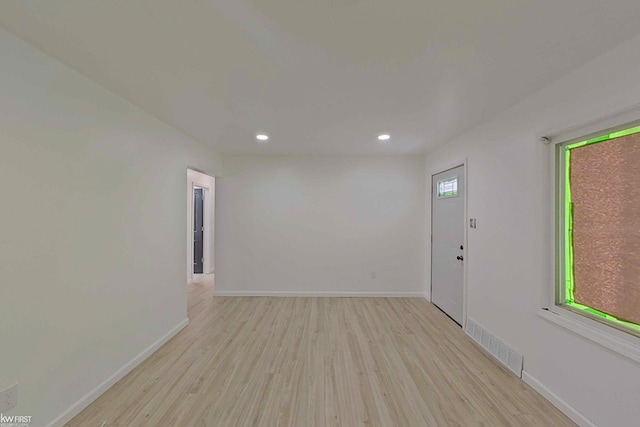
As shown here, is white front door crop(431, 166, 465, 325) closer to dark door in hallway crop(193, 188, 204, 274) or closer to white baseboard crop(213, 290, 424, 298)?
white baseboard crop(213, 290, 424, 298)

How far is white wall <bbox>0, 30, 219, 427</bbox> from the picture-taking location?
1.69 meters

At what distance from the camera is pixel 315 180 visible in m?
5.10

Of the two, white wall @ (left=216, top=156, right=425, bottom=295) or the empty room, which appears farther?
white wall @ (left=216, top=156, right=425, bottom=295)

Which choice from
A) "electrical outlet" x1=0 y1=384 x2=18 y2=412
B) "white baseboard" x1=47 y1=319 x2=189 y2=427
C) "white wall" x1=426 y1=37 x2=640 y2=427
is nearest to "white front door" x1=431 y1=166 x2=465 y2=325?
"white wall" x1=426 y1=37 x2=640 y2=427

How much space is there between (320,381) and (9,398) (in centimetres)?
202

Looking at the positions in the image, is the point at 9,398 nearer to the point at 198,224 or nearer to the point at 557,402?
the point at 557,402

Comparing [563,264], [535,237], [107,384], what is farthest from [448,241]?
[107,384]

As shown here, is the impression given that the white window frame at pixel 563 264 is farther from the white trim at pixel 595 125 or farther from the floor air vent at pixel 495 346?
the floor air vent at pixel 495 346

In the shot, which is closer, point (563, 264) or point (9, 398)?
point (9, 398)

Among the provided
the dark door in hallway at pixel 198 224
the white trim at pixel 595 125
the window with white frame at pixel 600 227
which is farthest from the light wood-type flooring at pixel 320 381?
the dark door in hallway at pixel 198 224

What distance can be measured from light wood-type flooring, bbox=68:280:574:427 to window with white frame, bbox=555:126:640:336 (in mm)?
884

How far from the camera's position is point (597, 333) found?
1890 millimetres

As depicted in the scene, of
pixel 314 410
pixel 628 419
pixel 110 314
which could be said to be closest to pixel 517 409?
pixel 628 419

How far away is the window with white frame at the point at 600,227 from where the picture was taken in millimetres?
1780
